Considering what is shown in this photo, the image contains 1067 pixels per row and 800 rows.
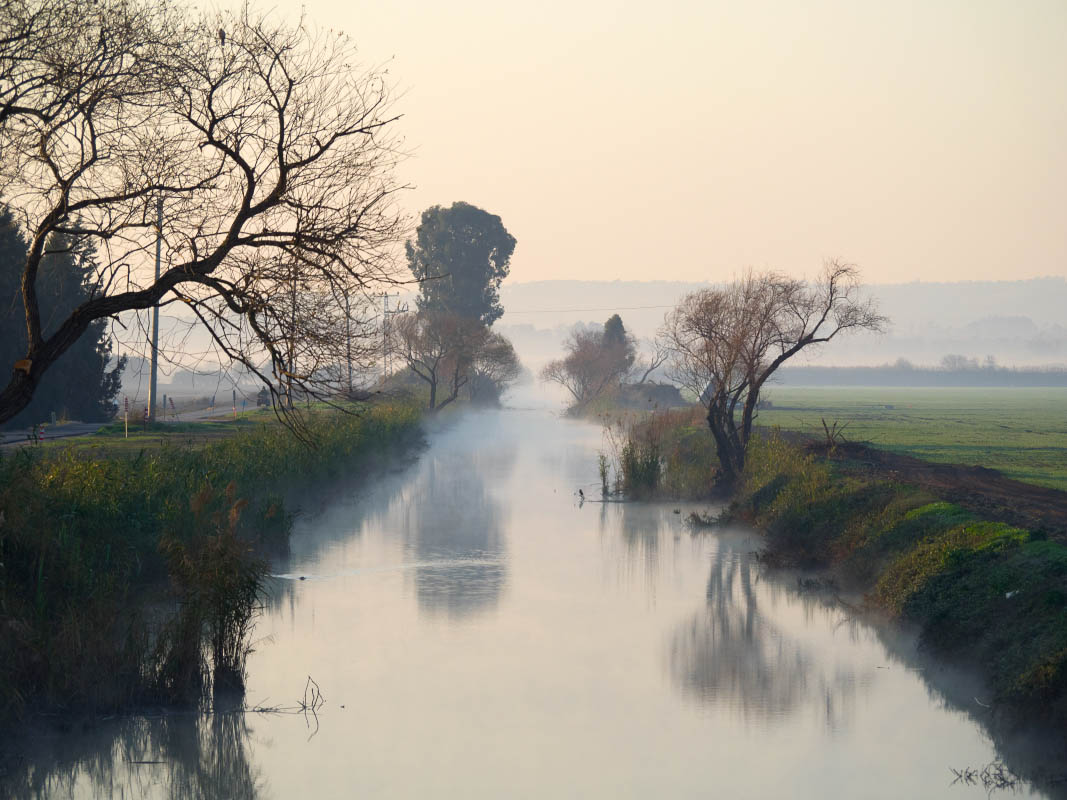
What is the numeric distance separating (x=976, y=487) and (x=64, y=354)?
31.2m

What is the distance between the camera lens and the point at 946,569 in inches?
554

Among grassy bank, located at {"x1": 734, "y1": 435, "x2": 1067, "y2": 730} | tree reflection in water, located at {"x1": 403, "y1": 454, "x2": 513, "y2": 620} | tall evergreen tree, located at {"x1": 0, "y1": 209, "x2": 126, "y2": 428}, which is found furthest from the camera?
tall evergreen tree, located at {"x1": 0, "y1": 209, "x2": 126, "y2": 428}

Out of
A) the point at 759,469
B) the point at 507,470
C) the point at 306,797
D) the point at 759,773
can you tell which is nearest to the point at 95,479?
the point at 306,797

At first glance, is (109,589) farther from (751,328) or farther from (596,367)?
(596,367)

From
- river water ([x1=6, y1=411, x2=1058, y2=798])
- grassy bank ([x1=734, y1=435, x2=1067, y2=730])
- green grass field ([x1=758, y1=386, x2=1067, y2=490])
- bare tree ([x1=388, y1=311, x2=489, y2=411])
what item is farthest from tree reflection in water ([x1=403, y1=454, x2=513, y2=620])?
bare tree ([x1=388, y1=311, x2=489, y2=411])

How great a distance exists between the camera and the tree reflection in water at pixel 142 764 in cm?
930

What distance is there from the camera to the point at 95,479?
15.3 m

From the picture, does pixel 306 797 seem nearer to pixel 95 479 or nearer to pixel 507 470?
pixel 95 479

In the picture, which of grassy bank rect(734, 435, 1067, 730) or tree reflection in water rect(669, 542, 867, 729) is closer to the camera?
grassy bank rect(734, 435, 1067, 730)

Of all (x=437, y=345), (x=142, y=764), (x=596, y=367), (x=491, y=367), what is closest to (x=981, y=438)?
(x=437, y=345)

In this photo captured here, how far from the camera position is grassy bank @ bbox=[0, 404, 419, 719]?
34.0ft

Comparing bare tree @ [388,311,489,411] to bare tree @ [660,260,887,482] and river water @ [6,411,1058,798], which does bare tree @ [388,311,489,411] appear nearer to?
bare tree @ [660,260,887,482]

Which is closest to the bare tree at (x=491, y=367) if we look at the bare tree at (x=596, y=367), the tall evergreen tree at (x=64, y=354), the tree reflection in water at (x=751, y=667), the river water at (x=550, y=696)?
the bare tree at (x=596, y=367)

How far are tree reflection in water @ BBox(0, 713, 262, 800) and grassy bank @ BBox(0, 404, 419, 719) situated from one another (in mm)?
454
